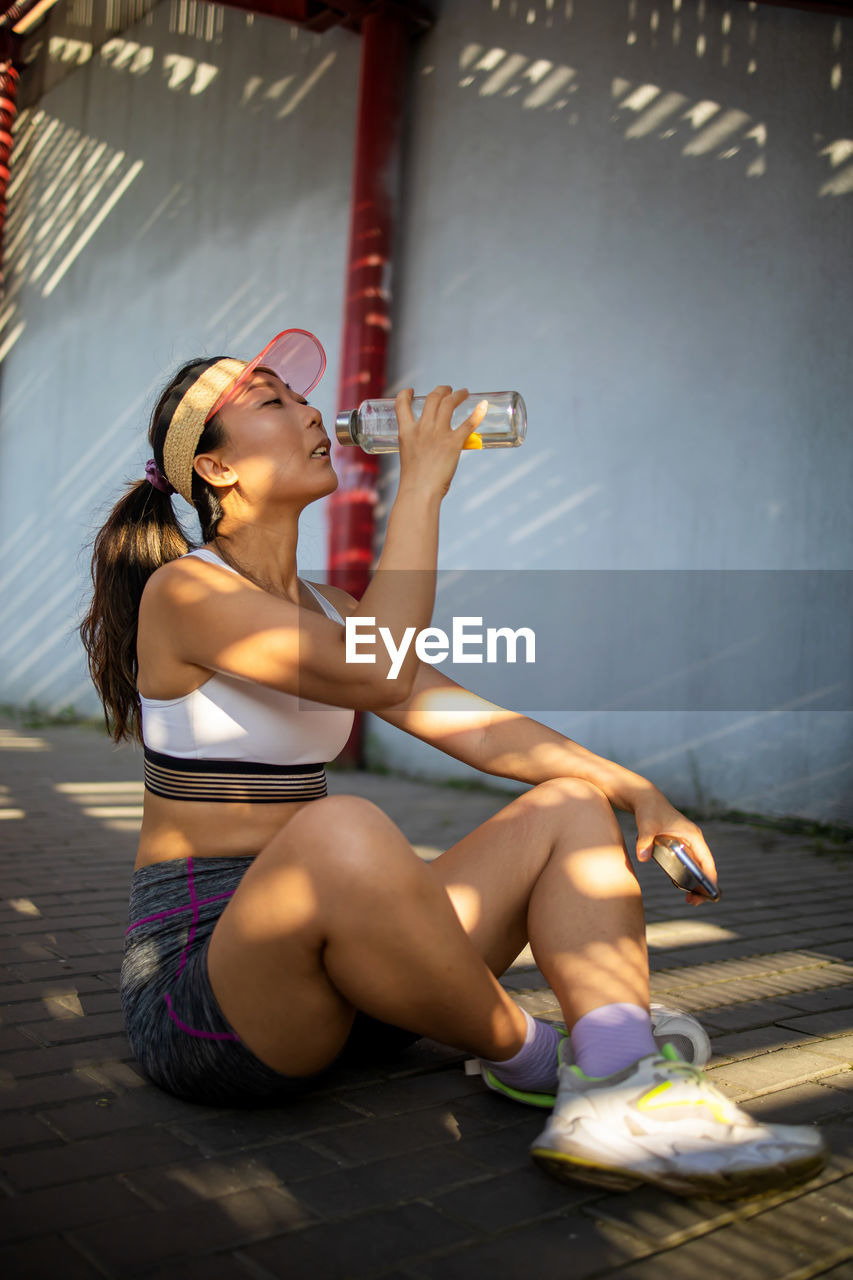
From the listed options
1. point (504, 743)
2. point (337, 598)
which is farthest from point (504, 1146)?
point (337, 598)

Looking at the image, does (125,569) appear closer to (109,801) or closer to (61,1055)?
(61,1055)

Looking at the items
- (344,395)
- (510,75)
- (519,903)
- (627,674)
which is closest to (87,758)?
(344,395)

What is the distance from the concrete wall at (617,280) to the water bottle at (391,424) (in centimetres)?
175

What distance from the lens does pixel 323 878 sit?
1.42m

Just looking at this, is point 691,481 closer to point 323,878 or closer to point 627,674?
point 627,674

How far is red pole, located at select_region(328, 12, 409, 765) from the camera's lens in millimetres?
6230

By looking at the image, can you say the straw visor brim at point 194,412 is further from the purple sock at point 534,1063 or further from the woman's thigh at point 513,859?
the purple sock at point 534,1063

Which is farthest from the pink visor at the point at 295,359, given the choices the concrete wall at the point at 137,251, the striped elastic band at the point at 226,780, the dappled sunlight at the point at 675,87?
the concrete wall at the point at 137,251

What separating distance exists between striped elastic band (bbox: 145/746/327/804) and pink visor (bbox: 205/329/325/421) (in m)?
0.75

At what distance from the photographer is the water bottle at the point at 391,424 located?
83.0 inches

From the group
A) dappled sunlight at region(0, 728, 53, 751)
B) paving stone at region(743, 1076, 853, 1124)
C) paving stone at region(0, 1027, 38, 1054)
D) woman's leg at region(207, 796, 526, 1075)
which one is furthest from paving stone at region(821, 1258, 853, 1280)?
dappled sunlight at region(0, 728, 53, 751)

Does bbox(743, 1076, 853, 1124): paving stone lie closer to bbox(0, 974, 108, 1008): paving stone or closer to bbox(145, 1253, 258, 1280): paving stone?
bbox(145, 1253, 258, 1280): paving stone

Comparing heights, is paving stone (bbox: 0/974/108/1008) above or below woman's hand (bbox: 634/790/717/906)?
below

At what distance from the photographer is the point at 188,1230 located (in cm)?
132
